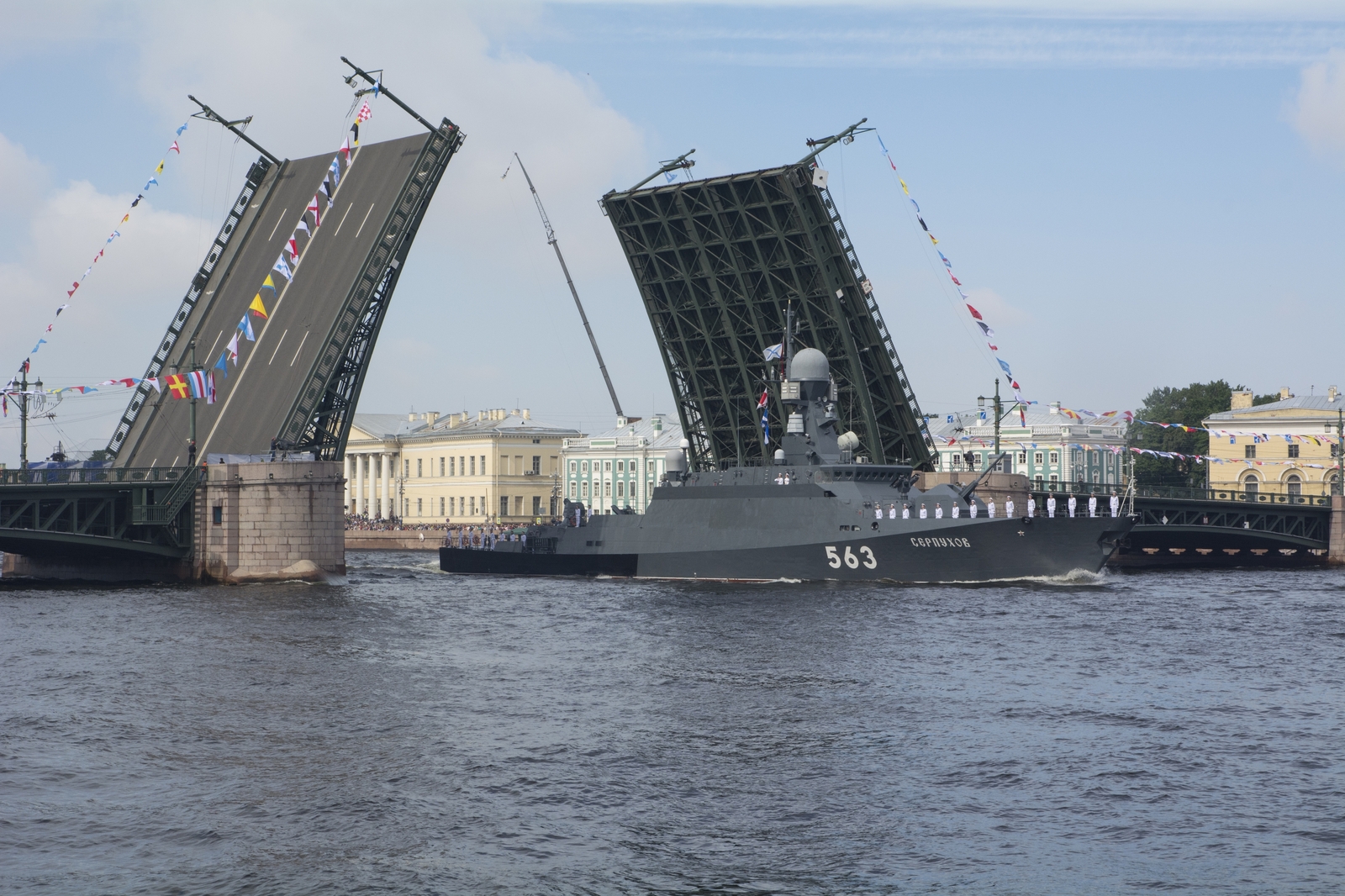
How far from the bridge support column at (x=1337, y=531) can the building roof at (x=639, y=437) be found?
115 ft

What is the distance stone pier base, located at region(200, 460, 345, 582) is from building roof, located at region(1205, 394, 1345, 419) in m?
43.7

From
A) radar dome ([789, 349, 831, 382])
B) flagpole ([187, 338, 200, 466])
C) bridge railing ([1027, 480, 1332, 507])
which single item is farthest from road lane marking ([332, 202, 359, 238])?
bridge railing ([1027, 480, 1332, 507])

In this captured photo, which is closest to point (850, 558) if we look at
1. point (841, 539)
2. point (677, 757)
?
point (841, 539)

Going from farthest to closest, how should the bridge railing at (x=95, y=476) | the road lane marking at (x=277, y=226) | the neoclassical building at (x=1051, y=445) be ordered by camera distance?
the neoclassical building at (x=1051, y=445)
the road lane marking at (x=277, y=226)
the bridge railing at (x=95, y=476)

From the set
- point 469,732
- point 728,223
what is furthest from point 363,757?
point 728,223

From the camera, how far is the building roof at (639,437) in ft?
247

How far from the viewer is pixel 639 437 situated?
250 ft

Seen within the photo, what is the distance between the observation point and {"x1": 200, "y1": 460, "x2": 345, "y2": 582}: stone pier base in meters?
31.2

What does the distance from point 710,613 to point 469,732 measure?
455 inches

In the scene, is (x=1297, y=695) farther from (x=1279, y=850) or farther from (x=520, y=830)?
(x=520, y=830)

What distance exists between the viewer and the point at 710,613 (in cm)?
2444

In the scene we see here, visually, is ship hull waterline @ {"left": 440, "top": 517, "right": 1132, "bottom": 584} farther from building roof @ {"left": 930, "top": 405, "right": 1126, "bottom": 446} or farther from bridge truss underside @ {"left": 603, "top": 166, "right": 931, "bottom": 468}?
building roof @ {"left": 930, "top": 405, "right": 1126, "bottom": 446}

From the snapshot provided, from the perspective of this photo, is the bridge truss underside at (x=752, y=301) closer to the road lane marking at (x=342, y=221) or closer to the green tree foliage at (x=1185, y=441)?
the road lane marking at (x=342, y=221)

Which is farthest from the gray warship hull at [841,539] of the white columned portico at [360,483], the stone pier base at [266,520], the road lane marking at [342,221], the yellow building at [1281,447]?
the white columned portico at [360,483]
